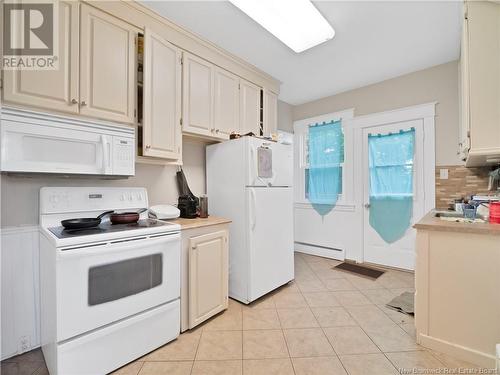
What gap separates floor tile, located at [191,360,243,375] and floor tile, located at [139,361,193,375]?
5 centimetres

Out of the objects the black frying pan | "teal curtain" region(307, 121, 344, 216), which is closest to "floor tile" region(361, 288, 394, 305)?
"teal curtain" region(307, 121, 344, 216)

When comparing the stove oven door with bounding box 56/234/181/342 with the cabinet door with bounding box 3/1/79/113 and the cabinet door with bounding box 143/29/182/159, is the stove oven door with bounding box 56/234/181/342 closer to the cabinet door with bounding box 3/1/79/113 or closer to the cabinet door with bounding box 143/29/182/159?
the cabinet door with bounding box 143/29/182/159

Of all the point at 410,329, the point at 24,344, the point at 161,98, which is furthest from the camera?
the point at 161,98

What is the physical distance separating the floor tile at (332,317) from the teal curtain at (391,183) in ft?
5.05

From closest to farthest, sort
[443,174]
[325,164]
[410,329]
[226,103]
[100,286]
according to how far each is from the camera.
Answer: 1. [100,286]
2. [410,329]
3. [226,103]
4. [443,174]
5. [325,164]

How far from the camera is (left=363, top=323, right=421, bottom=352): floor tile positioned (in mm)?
1631

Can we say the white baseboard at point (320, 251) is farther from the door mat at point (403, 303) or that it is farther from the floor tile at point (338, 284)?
the door mat at point (403, 303)

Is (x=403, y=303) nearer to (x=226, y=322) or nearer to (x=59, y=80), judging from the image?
(x=226, y=322)

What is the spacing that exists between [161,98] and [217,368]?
1995 millimetres

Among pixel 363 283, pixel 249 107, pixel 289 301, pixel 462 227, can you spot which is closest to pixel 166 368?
pixel 289 301

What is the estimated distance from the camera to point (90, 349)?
4.40 feet

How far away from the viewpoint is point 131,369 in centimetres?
146

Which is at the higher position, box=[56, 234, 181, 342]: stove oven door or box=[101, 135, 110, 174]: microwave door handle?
box=[101, 135, 110, 174]: microwave door handle

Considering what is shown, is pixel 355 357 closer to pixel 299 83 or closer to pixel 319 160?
pixel 319 160
